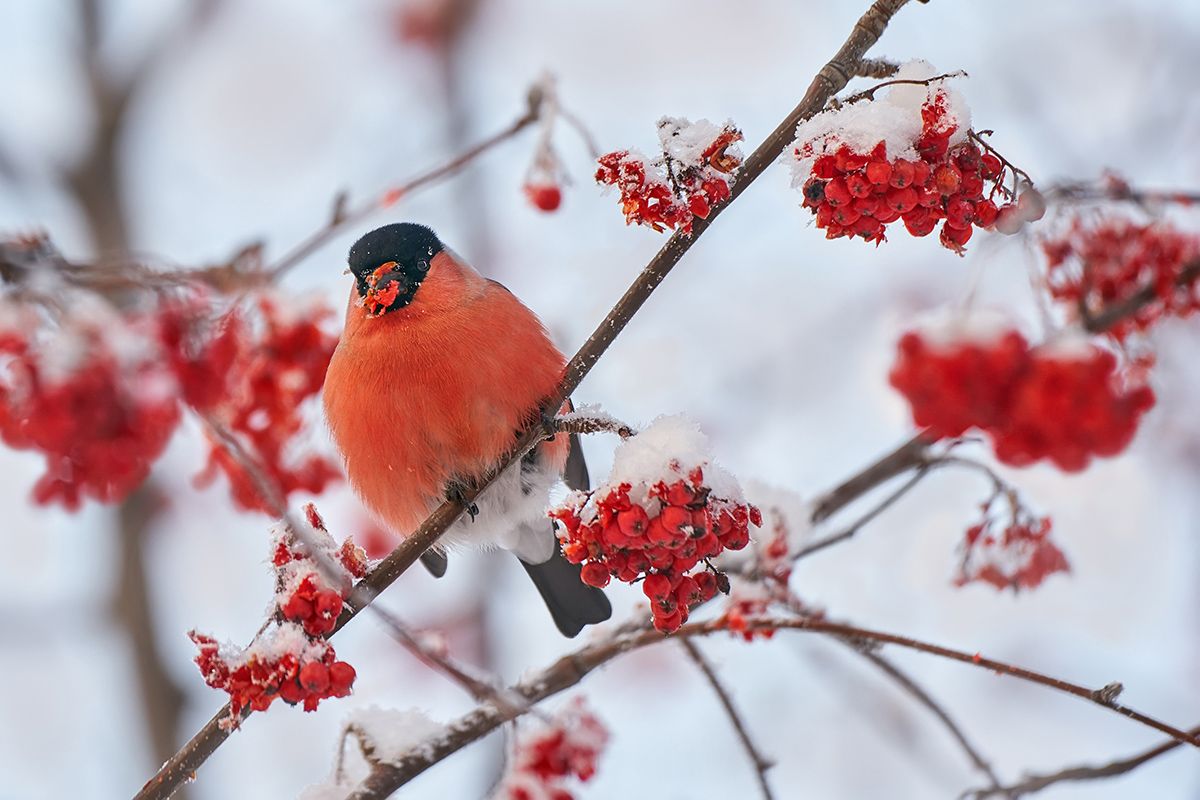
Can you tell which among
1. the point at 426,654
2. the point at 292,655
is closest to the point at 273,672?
the point at 292,655

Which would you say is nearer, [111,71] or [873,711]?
[873,711]

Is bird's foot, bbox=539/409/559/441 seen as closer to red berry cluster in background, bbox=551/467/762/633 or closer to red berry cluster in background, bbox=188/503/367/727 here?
red berry cluster in background, bbox=551/467/762/633

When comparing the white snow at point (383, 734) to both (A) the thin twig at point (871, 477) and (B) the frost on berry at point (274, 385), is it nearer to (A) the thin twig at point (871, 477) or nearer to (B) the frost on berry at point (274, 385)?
(B) the frost on berry at point (274, 385)

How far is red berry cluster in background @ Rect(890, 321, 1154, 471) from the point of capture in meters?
1.58

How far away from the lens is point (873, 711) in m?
3.88

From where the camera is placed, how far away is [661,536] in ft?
5.53

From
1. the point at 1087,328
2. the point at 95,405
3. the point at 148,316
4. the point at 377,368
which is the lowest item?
the point at 95,405

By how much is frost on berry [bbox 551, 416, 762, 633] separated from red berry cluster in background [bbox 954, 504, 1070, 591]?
0.90m

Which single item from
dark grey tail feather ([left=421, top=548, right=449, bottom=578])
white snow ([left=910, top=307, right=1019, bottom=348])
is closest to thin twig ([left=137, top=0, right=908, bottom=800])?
white snow ([left=910, top=307, right=1019, bottom=348])

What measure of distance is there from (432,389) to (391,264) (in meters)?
0.46

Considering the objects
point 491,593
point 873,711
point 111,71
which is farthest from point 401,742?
point 111,71

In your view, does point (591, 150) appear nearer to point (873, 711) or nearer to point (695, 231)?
point (695, 231)

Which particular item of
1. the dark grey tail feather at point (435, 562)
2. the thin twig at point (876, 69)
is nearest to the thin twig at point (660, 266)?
the thin twig at point (876, 69)

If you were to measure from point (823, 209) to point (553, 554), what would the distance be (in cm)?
191
